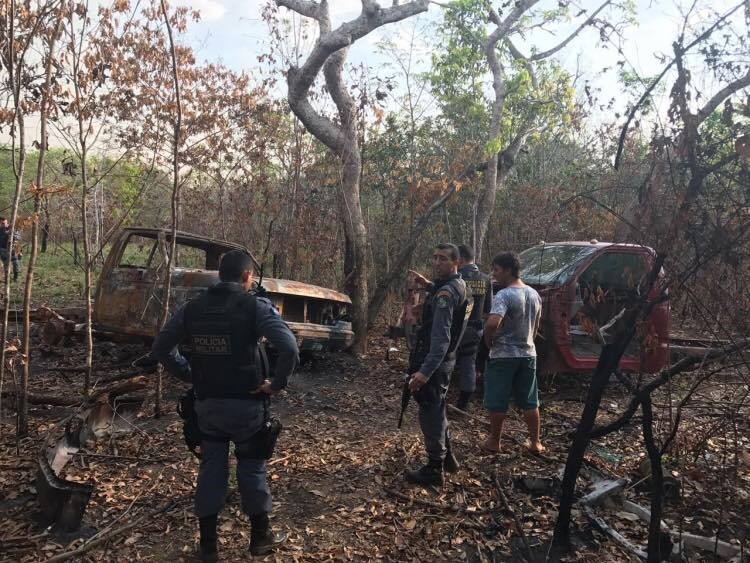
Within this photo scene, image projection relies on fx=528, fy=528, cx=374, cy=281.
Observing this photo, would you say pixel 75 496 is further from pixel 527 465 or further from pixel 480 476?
pixel 527 465

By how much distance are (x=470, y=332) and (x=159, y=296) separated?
356 centimetres

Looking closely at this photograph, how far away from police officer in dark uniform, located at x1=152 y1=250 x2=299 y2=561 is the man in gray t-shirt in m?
1.97

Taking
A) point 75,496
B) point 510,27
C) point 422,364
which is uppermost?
point 510,27

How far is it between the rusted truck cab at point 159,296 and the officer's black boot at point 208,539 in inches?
129

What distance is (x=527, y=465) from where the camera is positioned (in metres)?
4.16

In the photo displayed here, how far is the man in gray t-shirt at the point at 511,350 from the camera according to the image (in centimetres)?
416

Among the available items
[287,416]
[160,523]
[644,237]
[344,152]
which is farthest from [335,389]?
[644,237]

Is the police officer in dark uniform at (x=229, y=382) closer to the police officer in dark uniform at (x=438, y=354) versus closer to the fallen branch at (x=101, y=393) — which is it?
the police officer in dark uniform at (x=438, y=354)

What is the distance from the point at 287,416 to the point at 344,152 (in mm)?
4558

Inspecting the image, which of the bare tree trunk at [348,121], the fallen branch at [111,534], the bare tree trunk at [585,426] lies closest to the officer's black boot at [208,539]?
the fallen branch at [111,534]

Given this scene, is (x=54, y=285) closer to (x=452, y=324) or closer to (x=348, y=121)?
(x=348, y=121)

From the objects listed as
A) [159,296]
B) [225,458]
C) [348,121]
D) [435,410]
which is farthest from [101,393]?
[348,121]

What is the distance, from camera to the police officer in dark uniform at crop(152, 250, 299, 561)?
279cm

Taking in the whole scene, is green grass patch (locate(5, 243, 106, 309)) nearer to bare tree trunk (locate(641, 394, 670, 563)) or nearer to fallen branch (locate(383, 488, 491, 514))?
fallen branch (locate(383, 488, 491, 514))
